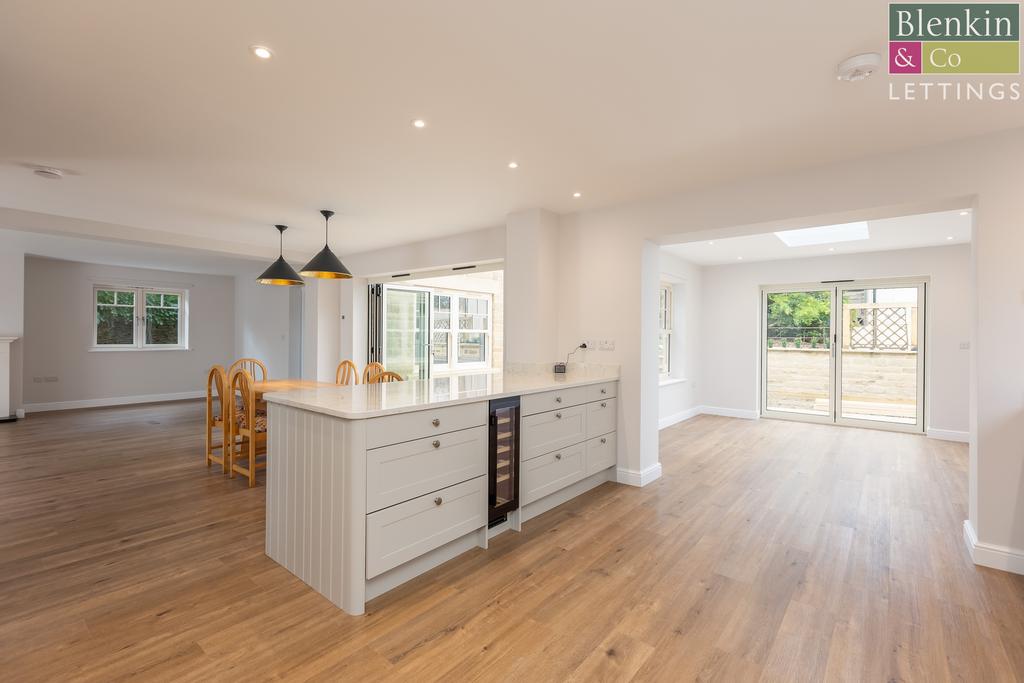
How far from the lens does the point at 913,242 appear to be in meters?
5.34

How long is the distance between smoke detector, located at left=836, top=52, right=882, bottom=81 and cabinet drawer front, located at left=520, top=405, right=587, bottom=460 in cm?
237

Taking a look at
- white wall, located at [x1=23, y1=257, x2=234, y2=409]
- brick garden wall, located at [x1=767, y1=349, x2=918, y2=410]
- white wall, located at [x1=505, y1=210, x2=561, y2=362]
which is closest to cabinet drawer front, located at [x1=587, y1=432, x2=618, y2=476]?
white wall, located at [x1=505, y1=210, x2=561, y2=362]

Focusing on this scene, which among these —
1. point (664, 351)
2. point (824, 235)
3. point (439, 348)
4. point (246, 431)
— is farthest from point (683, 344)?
point (246, 431)

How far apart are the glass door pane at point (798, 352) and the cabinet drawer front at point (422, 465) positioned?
19.5ft

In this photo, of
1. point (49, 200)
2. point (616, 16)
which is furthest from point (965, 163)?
point (49, 200)

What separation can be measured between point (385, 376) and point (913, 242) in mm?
6179

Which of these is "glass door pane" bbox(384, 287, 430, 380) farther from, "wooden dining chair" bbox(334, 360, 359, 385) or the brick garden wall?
the brick garden wall

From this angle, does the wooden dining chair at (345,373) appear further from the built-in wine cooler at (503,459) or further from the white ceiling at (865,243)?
the white ceiling at (865,243)

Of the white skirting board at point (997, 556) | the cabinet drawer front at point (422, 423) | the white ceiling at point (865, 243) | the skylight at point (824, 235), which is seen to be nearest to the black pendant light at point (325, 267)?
the cabinet drawer front at point (422, 423)

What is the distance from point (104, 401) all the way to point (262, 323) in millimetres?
2872

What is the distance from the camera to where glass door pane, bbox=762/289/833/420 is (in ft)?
21.3

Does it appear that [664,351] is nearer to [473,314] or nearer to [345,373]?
[473,314]

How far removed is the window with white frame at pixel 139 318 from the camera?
792 centimetres

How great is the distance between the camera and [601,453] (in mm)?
3785
